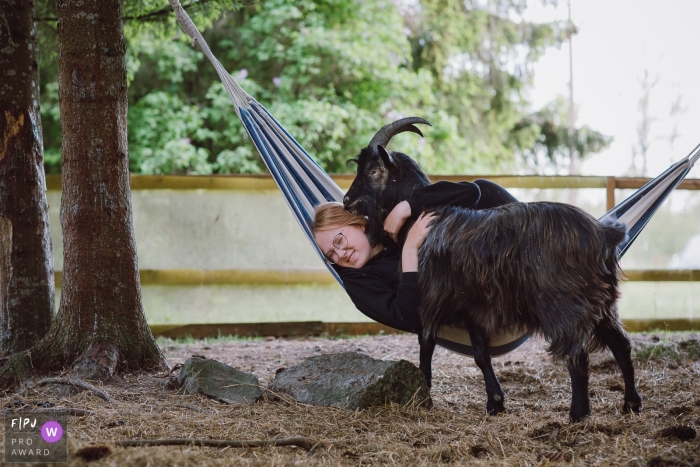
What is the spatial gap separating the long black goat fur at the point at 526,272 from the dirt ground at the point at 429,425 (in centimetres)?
35

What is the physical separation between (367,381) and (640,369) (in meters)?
1.82

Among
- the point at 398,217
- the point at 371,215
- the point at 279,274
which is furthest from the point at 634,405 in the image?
the point at 279,274

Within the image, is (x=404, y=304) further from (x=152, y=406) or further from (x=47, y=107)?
(x=47, y=107)

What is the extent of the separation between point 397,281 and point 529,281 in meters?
0.67

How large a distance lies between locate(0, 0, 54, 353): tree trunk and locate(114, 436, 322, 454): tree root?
1.68 meters

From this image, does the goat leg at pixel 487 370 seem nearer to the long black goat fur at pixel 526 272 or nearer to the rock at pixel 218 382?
the long black goat fur at pixel 526 272

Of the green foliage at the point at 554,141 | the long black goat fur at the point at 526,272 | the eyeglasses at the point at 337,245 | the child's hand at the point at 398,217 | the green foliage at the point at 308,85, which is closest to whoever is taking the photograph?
the long black goat fur at the point at 526,272

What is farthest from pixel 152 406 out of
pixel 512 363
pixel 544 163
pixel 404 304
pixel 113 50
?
pixel 544 163

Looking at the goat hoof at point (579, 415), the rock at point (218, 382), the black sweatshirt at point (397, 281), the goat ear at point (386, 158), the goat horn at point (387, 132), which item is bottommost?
the goat hoof at point (579, 415)

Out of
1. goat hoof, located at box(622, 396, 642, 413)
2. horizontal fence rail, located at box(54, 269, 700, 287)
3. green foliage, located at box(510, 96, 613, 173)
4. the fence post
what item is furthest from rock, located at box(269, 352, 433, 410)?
green foliage, located at box(510, 96, 613, 173)

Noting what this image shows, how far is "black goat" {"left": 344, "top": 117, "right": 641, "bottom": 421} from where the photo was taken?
2.41m

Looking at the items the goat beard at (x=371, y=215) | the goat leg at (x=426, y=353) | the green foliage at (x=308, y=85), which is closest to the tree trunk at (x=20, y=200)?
the goat beard at (x=371, y=215)

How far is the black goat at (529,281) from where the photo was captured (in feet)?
7.89

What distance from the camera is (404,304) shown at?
2.73 m
